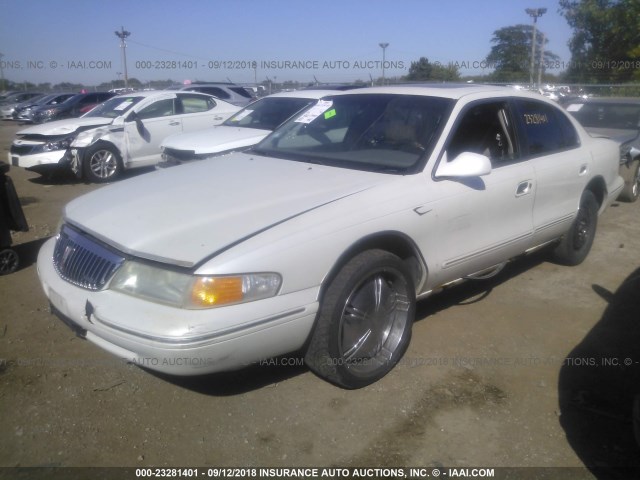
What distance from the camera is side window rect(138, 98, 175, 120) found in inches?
400

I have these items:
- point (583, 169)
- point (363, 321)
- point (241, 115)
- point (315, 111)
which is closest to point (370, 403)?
point (363, 321)

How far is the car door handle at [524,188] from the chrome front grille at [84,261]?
2.80 metres

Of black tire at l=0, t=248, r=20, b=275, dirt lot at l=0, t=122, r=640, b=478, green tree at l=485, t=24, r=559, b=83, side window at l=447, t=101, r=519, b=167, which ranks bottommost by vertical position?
dirt lot at l=0, t=122, r=640, b=478

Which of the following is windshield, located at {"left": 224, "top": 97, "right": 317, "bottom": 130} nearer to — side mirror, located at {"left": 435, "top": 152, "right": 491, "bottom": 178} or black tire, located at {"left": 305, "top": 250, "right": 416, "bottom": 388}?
side mirror, located at {"left": 435, "top": 152, "right": 491, "bottom": 178}

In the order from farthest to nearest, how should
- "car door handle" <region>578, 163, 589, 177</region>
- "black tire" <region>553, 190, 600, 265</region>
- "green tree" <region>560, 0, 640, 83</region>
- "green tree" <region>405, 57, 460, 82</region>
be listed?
"green tree" <region>560, 0, 640, 83</region> → "green tree" <region>405, 57, 460, 82</region> → "black tire" <region>553, 190, 600, 265</region> → "car door handle" <region>578, 163, 589, 177</region>

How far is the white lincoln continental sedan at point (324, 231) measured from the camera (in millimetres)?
2559

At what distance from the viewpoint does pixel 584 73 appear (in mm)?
35312

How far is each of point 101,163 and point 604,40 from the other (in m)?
34.7

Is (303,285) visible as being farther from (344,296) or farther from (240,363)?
(240,363)

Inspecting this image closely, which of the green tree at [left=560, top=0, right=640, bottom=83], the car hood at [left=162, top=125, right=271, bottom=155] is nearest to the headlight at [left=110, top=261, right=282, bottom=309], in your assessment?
the car hood at [left=162, top=125, right=271, bottom=155]

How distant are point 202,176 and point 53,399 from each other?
163cm

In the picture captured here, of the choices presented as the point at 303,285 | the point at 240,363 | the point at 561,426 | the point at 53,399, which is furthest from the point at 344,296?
the point at 53,399

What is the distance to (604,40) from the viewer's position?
3428cm

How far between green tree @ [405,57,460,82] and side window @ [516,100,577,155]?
13897mm
